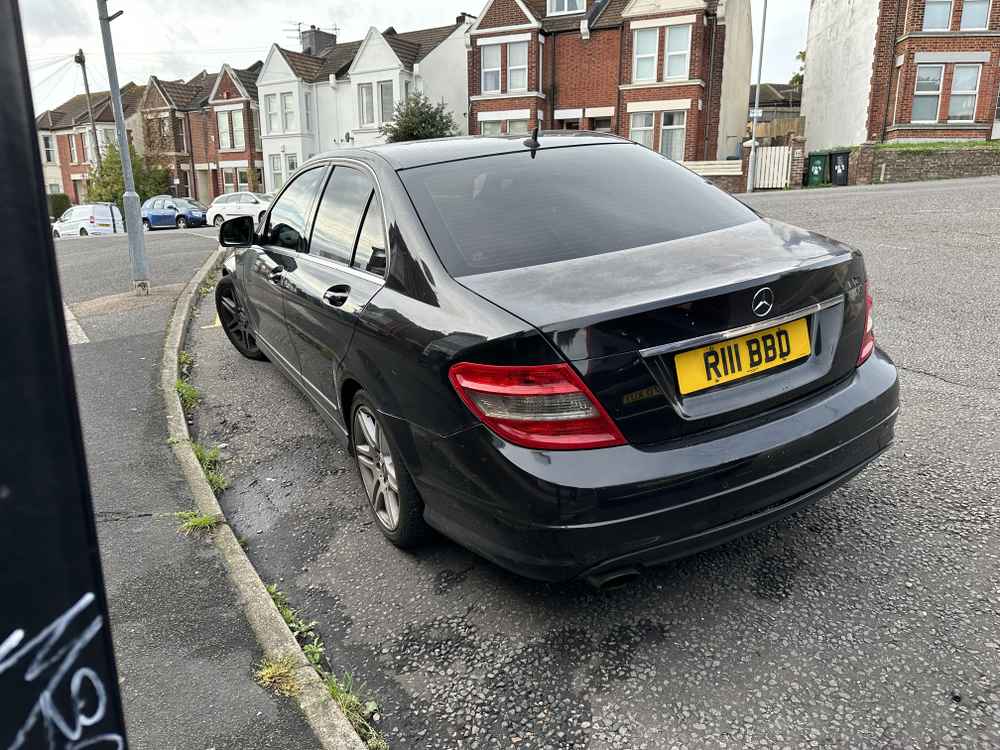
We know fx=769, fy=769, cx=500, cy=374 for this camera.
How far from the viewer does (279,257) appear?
453 cm

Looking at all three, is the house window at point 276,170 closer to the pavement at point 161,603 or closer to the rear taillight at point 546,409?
the pavement at point 161,603

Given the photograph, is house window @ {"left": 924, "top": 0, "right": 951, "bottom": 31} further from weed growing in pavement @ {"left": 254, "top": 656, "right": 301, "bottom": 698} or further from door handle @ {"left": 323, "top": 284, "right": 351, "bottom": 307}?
weed growing in pavement @ {"left": 254, "top": 656, "right": 301, "bottom": 698}

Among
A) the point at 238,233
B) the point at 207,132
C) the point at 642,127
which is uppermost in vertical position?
the point at 207,132

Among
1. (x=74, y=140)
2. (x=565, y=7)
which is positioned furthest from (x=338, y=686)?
(x=74, y=140)

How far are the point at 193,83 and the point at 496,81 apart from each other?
29.3 m

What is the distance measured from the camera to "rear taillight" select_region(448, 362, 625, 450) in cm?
229

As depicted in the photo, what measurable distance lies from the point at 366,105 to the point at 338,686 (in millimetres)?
41192

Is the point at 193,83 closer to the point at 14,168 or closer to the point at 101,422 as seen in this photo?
the point at 101,422

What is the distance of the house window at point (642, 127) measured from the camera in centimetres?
3253

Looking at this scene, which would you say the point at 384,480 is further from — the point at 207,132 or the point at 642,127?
the point at 207,132

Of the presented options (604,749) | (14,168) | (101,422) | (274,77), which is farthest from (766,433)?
(274,77)

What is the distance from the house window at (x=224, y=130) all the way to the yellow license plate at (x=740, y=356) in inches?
2030

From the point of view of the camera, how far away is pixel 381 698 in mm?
2428

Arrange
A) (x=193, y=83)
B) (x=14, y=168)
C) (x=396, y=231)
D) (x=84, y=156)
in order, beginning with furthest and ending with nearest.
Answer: (x=84, y=156) → (x=193, y=83) → (x=396, y=231) → (x=14, y=168)
